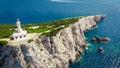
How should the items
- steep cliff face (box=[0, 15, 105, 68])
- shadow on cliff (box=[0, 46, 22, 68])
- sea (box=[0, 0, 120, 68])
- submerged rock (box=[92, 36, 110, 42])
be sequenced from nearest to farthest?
shadow on cliff (box=[0, 46, 22, 68]) → steep cliff face (box=[0, 15, 105, 68]) → sea (box=[0, 0, 120, 68]) → submerged rock (box=[92, 36, 110, 42])

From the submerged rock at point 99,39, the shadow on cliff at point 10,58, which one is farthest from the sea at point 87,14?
the shadow on cliff at point 10,58

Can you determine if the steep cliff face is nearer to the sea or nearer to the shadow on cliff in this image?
the shadow on cliff

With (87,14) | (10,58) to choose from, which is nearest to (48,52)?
(10,58)

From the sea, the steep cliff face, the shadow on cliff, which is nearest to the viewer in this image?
the shadow on cliff

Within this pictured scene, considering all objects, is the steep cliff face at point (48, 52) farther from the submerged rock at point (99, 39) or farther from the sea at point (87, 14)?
the submerged rock at point (99, 39)

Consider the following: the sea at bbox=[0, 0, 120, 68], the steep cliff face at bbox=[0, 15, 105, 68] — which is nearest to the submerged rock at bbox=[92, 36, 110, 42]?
the sea at bbox=[0, 0, 120, 68]

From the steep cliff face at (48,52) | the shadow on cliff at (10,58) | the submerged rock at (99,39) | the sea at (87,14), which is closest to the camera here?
the shadow on cliff at (10,58)

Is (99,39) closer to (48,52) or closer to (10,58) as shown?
(48,52)
